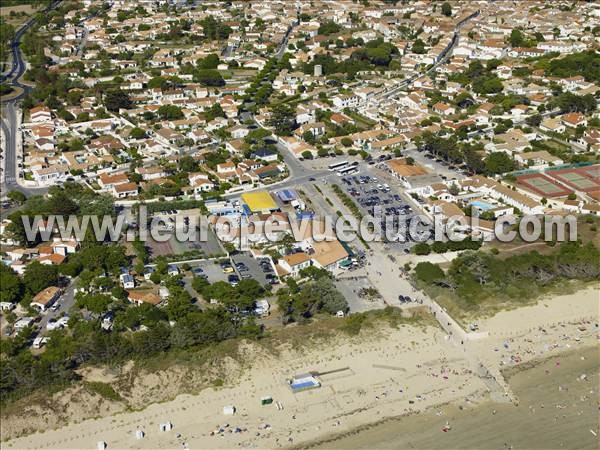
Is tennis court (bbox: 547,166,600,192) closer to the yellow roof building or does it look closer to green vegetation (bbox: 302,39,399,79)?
the yellow roof building

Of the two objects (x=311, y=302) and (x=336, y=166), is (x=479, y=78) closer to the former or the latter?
(x=336, y=166)

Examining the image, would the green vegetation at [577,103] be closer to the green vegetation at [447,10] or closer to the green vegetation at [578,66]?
the green vegetation at [578,66]

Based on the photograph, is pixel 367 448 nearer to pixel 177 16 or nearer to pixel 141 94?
pixel 141 94

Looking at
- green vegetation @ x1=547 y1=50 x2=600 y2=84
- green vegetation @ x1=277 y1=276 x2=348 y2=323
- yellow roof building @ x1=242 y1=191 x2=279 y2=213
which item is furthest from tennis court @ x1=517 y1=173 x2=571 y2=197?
green vegetation @ x1=547 y1=50 x2=600 y2=84

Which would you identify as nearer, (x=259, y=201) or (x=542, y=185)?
(x=259, y=201)

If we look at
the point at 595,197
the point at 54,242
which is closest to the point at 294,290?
the point at 54,242

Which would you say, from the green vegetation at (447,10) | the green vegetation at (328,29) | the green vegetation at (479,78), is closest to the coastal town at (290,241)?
the green vegetation at (479,78)

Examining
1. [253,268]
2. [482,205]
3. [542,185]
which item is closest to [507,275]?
[482,205]
